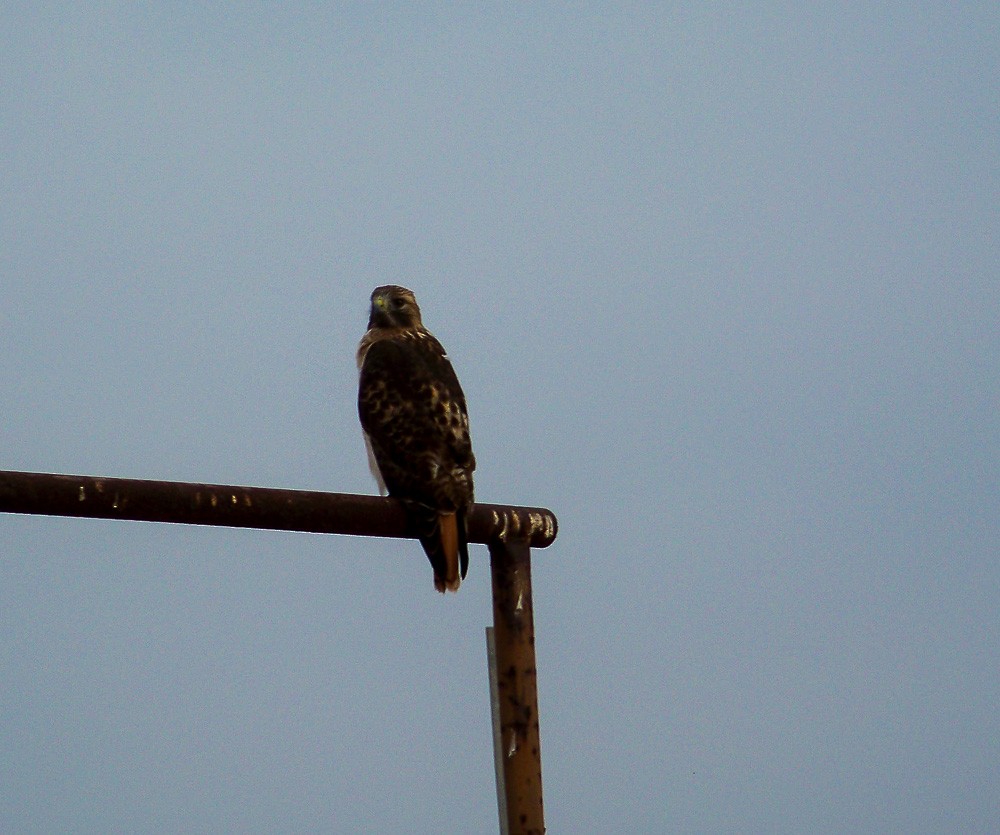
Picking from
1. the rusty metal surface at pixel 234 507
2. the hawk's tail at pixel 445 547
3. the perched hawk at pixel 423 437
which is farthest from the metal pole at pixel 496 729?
the hawk's tail at pixel 445 547

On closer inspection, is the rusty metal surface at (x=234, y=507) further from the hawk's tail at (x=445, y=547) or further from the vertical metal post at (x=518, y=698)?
the hawk's tail at (x=445, y=547)

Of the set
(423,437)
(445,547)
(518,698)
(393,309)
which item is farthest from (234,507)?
(393,309)

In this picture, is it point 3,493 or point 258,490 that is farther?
point 258,490

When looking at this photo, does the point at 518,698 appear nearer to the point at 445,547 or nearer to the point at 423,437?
A: the point at 445,547

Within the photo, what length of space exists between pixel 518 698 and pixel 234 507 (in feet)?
2.49

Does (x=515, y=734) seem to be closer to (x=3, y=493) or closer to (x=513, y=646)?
(x=513, y=646)

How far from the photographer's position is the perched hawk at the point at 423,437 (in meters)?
5.35

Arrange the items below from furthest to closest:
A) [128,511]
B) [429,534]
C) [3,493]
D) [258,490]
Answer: [429,534], [258,490], [128,511], [3,493]

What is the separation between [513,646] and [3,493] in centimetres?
118

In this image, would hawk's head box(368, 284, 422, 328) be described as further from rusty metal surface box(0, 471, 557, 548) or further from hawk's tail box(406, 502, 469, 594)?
rusty metal surface box(0, 471, 557, 548)

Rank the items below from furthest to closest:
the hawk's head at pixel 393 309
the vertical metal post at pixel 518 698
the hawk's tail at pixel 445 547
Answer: the hawk's head at pixel 393 309
the hawk's tail at pixel 445 547
the vertical metal post at pixel 518 698

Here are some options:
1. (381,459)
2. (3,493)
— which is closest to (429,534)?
(381,459)

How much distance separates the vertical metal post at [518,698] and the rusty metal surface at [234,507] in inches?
5.4

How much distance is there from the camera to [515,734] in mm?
3330
